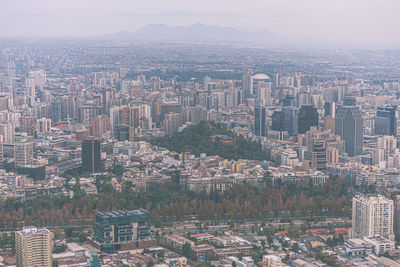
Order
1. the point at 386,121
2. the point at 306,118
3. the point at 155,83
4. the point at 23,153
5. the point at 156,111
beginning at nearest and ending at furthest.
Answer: the point at 23,153 → the point at 386,121 → the point at 306,118 → the point at 156,111 → the point at 155,83

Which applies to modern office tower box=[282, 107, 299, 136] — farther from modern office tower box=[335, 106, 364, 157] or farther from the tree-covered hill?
the tree-covered hill

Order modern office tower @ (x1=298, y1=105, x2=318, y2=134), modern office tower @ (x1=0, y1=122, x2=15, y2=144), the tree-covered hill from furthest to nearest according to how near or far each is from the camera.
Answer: modern office tower @ (x1=298, y1=105, x2=318, y2=134)
modern office tower @ (x1=0, y1=122, x2=15, y2=144)
the tree-covered hill

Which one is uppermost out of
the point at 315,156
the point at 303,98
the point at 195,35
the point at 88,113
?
the point at 195,35

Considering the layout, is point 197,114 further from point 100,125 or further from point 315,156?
point 315,156

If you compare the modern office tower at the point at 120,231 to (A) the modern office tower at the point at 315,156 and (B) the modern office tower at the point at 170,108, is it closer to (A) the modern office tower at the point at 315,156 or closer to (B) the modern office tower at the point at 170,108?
(A) the modern office tower at the point at 315,156

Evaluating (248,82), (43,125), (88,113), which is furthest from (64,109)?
(248,82)

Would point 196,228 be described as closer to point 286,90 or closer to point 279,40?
point 279,40

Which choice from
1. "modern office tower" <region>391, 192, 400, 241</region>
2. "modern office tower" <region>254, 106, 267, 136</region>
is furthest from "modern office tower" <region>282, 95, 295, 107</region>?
"modern office tower" <region>391, 192, 400, 241</region>

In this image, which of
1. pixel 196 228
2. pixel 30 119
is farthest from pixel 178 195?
pixel 30 119
